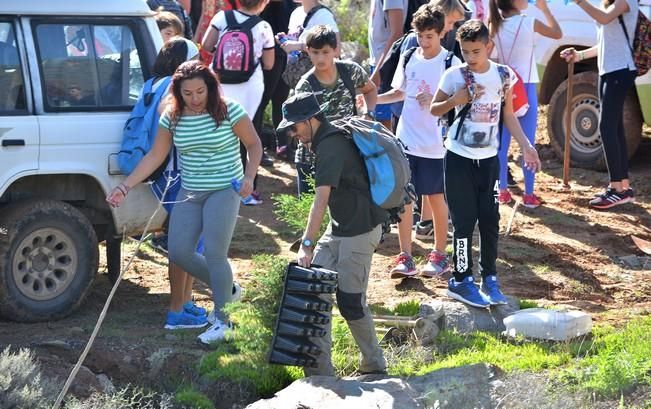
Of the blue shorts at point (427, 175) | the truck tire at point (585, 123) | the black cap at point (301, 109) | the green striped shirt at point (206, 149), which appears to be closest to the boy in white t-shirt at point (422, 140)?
the blue shorts at point (427, 175)

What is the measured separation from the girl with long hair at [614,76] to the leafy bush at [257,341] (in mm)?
4882

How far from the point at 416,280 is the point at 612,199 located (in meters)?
3.05

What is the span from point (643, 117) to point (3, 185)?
6.67m

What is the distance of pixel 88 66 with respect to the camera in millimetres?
7715

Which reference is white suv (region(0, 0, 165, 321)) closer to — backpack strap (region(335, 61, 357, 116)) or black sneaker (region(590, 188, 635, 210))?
backpack strap (region(335, 61, 357, 116))

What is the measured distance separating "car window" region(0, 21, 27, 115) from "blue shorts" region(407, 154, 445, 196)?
9.18 ft

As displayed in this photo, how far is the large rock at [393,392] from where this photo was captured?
6.15 m

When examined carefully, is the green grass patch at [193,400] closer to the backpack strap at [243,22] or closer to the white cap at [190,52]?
the white cap at [190,52]

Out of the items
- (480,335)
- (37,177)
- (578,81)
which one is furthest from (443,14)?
(578,81)

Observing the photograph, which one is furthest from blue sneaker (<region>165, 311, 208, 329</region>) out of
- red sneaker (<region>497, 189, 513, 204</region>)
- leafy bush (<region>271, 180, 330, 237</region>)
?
red sneaker (<region>497, 189, 513, 204</region>)

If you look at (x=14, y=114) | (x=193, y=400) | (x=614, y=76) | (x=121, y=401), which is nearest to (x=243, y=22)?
(x=14, y=114)

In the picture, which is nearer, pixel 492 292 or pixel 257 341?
pixel 257 341

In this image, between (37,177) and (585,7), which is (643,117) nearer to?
(585,7)

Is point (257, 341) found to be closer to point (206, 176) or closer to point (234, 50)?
point (206, 176)
